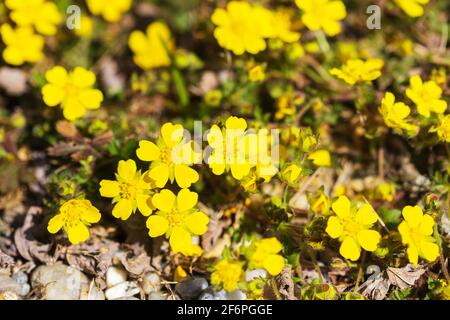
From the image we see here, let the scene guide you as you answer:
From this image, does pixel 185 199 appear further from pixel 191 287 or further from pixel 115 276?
pixel 115 276

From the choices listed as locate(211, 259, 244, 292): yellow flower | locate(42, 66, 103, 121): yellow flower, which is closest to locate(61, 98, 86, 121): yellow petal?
locate(42, 66, 103, 121): yellow flower

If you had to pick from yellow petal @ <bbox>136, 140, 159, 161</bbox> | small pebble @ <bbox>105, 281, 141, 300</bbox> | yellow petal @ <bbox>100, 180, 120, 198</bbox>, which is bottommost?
small pebble @ <bbox>105, 281, 141, 300</bbox>

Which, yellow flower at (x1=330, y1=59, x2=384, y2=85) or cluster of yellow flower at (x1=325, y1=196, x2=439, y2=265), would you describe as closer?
cluster of yellow flower at (x1=325, y1=196, x2=439, y2=265)

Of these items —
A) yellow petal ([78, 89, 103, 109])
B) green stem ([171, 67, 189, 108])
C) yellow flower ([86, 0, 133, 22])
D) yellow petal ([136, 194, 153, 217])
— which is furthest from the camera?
yellow flower ([86, 0, 133, 22])

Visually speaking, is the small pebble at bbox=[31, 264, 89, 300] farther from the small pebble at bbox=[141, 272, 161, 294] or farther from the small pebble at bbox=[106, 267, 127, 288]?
the small pebble at bbox=[141, 272, 161, 294]

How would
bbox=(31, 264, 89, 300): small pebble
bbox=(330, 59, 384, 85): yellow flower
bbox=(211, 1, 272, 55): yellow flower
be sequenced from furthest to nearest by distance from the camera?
bbox=(211, 1, 272, 55): yellow flower < bbox=(330, 59, 384, 85): yellow flower < bbox=(31, 264, 89, 300): small pebble

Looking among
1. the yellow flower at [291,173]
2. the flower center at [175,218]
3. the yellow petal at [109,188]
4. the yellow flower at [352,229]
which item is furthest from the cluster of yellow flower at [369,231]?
the yellow petal at [109,188]
